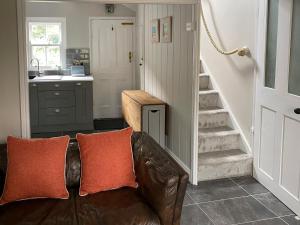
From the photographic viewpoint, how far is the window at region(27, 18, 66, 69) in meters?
6.78

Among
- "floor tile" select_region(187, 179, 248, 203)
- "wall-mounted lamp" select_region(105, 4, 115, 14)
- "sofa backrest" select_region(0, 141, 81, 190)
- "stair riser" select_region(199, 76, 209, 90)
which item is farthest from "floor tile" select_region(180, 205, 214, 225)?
"wall-mounted lamp" select_region(105, 4, 115, 14)

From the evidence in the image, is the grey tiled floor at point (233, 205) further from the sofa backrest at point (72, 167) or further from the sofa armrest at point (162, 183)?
the sofa backrest at point (72, 167)

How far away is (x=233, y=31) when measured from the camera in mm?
4527

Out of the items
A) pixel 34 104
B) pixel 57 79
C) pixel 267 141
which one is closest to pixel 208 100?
pixel 267 141

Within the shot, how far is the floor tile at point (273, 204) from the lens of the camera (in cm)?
342

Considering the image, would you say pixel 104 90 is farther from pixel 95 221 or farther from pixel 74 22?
pixel 95 221

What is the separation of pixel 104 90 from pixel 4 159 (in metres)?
4.43

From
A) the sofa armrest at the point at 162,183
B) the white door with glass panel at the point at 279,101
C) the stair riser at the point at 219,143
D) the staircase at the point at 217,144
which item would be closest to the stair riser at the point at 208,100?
the staircase at the point at 217,144

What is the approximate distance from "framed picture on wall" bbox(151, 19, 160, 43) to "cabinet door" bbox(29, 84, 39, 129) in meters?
Result: 2.09

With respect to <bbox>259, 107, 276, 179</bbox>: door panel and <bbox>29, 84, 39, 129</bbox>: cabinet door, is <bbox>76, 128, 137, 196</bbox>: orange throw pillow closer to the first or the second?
<bbox>259, 107, 276, 179</bbox>: door panel

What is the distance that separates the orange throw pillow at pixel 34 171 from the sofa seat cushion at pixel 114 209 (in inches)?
8.6

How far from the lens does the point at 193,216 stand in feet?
11.0

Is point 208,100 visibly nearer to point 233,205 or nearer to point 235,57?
point 235,57

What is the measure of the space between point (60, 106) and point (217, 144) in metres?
2.95
